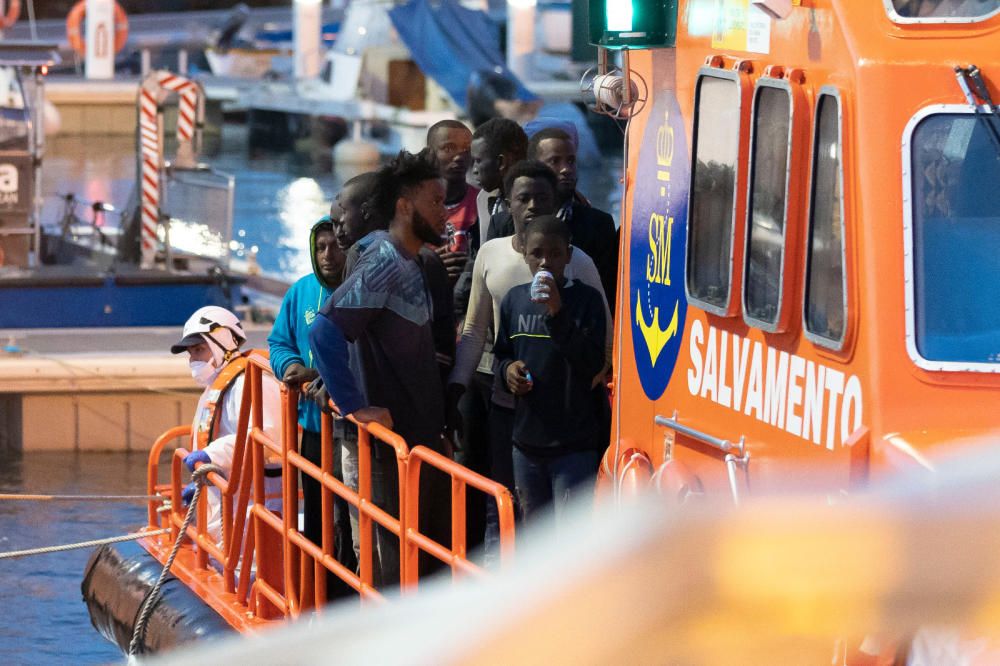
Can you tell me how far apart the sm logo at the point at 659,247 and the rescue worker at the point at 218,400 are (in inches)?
70.4

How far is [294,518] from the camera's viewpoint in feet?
18.3

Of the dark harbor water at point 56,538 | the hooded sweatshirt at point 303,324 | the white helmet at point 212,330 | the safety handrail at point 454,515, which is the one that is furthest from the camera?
the dark harbor water at point 56,538

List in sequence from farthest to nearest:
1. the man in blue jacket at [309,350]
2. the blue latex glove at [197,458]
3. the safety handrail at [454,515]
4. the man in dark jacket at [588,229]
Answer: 1. the blue latex glove at [197,458]
2. the man in dark jacket at [588,229]
3. the man in blue jacket at [309,350]
4. the safety handrail at [454,515]

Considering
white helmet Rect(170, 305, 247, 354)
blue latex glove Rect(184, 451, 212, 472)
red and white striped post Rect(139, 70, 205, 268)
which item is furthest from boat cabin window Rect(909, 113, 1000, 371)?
red and white striped post Rect(139, 70, 205, 268)

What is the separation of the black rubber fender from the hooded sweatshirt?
0.88 meters

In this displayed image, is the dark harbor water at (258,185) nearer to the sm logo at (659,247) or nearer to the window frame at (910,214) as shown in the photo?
the sm logo at (659,247)

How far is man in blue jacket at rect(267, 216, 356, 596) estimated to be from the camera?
5.58m

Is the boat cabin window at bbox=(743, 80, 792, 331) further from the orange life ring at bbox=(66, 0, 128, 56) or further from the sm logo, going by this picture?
the orange life ring at bbox=(66, 0, 128, 56)

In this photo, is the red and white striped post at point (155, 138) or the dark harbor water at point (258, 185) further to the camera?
the dark harbor water at point (258, 185)

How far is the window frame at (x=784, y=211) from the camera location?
3736mm

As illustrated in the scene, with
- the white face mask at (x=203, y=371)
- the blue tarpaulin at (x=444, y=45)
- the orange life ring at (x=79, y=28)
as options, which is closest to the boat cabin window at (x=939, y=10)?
the white face mask at (x=203, y=371)

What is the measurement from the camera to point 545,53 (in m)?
44.2

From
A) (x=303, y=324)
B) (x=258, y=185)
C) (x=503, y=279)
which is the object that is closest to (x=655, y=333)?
(x=503, y=279)

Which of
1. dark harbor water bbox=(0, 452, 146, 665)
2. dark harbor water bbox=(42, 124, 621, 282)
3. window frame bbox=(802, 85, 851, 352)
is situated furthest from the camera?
dark harbor water bbox=(42, 124, 621, 282)
